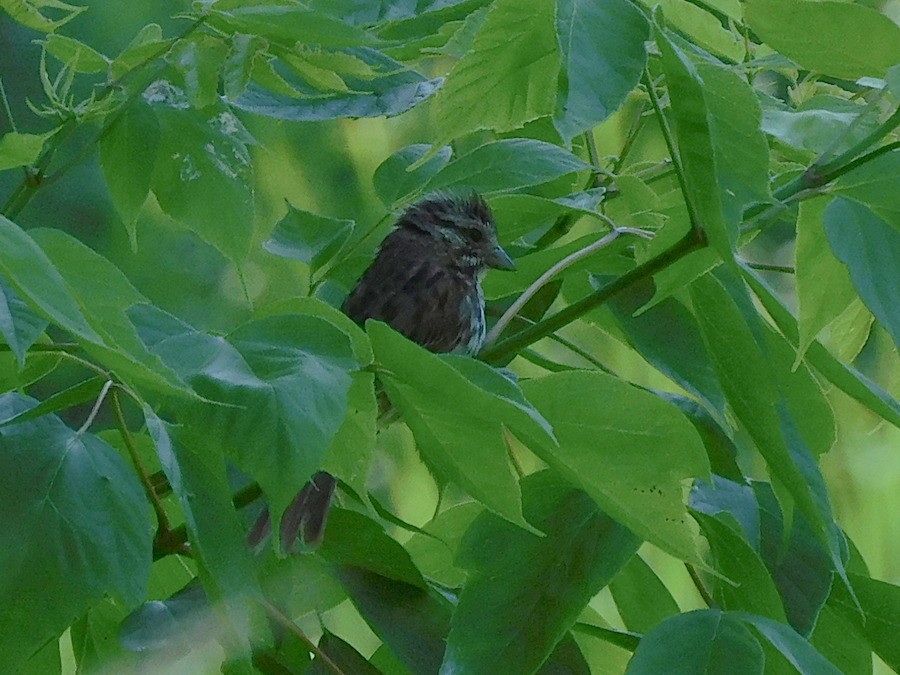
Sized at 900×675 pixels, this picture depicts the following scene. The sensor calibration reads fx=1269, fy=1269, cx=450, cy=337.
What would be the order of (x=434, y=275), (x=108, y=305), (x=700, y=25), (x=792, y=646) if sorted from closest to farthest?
(x=108, y=305), (x=792, y=646), (x=700, y=25), (x=434, y=275)

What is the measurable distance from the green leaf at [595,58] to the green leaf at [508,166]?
0.13m

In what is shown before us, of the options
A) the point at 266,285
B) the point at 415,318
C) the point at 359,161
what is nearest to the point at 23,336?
the point at 415,318

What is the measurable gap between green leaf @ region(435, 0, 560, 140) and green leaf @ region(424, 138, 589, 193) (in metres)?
0.08

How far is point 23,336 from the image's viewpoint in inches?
13.8

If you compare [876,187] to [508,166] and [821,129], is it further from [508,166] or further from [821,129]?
[508,166]

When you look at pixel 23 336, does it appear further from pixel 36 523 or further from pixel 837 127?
pixel 837 127

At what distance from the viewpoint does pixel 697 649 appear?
0.45m

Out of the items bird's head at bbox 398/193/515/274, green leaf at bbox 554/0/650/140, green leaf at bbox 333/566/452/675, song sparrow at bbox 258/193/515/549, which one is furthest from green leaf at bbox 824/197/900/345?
bird's head at bbox 398/193/515/274

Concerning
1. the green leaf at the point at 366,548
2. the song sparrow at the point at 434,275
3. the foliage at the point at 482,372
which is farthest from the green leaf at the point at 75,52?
the song sparrow at the point at 434,275

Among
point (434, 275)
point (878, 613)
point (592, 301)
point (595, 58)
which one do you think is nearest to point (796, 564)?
point (878, 613)

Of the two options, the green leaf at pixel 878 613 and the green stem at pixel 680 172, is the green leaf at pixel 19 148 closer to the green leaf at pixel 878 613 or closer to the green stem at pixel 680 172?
the green stem at pixel 680 172

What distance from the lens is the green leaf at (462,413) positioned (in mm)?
365

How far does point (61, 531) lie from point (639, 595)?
0.28 m

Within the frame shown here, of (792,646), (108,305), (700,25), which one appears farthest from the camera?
(700,25)
